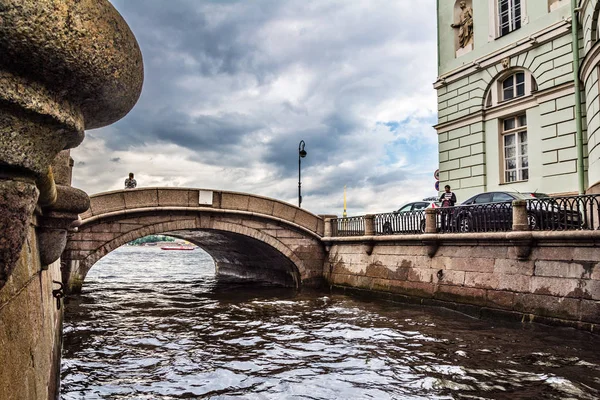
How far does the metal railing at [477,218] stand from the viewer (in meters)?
11.1

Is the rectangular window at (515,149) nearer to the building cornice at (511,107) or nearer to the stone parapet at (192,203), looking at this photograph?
the building cornice at (511,107)

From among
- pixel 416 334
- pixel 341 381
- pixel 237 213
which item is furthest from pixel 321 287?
pixel 341 381

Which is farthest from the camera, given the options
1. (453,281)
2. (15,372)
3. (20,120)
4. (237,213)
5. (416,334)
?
(237,213)

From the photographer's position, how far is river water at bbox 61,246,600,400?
614cm

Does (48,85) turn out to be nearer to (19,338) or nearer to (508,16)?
(19,338)

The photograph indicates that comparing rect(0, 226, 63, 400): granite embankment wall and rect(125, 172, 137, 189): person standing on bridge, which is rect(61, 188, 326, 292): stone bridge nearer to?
rect(125, 172, 137, 189): person standing on bridge

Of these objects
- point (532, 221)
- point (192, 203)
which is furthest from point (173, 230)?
point (532, 221)

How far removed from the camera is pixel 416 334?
31.0ft

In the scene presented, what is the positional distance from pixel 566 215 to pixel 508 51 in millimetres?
8399

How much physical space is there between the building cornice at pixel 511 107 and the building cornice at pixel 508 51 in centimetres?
150

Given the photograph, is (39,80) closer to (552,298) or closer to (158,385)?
(158,385)

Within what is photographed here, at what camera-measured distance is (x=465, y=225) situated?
1224 cm

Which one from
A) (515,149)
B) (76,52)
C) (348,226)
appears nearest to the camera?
(76,52)

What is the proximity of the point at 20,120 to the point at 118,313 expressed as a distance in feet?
40.7
